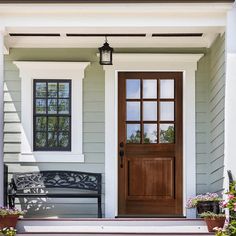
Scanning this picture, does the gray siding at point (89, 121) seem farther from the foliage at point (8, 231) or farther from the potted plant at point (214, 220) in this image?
the foliage at point (8, 231)

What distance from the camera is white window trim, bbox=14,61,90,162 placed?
1070 centimetres

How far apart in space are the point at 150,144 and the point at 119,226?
2337 mm

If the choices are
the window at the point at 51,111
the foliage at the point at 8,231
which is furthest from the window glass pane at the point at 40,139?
the foliage at the point at 8,231

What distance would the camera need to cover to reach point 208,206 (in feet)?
30.8

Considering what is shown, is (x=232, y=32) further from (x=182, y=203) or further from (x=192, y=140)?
(x=182, y=203)

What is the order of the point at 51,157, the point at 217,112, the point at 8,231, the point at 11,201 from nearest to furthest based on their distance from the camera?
1. the point at 8,231
2. the point at 217,112
3. the point at 11,201
4. the point at 51,157

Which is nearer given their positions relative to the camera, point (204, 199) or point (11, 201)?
point (204, 199)

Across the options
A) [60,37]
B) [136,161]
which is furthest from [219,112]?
[60,37]

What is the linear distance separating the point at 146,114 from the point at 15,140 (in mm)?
2095

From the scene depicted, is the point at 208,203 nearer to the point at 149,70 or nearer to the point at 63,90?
the point at 149,70

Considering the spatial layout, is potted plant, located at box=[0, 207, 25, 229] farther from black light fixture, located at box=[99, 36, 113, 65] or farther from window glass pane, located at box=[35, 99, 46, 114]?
black light fixture, located at box=[99, 36, 113, 65]

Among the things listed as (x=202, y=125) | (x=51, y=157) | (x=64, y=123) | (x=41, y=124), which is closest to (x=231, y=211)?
(x=202, y=125)

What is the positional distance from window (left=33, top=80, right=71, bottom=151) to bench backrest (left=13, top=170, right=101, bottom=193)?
0.53 m

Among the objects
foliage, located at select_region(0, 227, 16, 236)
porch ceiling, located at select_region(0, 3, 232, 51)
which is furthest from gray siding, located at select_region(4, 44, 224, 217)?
foliage, located at select_region(0, 227, 16, 236)
